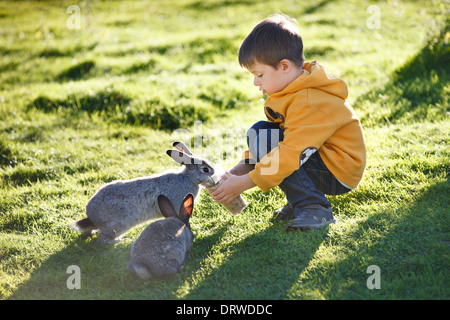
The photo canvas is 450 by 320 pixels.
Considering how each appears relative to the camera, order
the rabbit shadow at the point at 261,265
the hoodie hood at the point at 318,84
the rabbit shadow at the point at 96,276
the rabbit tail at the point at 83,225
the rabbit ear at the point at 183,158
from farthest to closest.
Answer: the rabbit ear at the point at 183,158 → the rabbit tail at the point at 83,225 → the hoodie hood at the point at 318,84 → the rabbit shadow at the point at 96,276 → the rabbit shadow at the point at 261,265

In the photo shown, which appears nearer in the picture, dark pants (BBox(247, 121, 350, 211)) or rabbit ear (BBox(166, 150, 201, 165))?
dark pants (BBox(247, 121, 350, 211))

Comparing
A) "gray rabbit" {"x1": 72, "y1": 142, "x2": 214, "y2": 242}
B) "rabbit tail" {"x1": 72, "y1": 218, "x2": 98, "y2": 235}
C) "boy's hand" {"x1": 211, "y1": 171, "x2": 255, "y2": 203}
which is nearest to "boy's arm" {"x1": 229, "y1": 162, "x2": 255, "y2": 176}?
"gray rabbit" {"x1": 72, "y1": 142, "x2": 214, "y2": 242}

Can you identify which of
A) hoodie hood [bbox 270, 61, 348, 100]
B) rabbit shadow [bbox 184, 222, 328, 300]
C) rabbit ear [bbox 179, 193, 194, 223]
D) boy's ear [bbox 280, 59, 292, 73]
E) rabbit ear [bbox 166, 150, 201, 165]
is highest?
boy's ear [bbox 280, 59, 292, 73]

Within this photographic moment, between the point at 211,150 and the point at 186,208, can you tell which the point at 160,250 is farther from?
the point at 211,150

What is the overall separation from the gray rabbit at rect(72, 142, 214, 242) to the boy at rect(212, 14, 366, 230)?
40cm

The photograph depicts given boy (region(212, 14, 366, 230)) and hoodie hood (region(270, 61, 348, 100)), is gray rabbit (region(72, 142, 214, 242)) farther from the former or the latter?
hoodie hood (region(270, 61, 348, 100))

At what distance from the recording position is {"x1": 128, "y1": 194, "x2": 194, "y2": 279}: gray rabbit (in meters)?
3.18

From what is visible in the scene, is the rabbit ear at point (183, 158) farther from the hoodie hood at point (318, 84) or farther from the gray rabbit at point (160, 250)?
the hoodie hood at point (318, 84)

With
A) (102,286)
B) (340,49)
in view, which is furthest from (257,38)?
(340,49)

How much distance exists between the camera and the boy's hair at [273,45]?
11.8ft

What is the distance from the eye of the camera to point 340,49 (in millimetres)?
9070

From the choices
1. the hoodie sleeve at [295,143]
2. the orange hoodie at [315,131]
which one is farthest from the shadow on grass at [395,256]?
the hoodie sleeve at [295,143]

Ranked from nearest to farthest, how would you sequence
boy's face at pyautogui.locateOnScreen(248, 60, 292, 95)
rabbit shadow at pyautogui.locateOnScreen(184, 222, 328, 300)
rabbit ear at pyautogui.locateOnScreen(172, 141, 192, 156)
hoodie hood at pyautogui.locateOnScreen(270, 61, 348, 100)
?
rabbit shadow at pyautogui.locateOnScreen(184, 222, 328, 300), hoodie hood at pyautogui.locateOnScreen(270, 61, 348, 100), boy's face at pyautogui.locateOnScreen(248, 60, 292, 95), rabbit ear at pyautogui.locateOnScreen(172, 141, 192, 156)

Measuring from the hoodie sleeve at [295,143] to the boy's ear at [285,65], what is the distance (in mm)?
327
